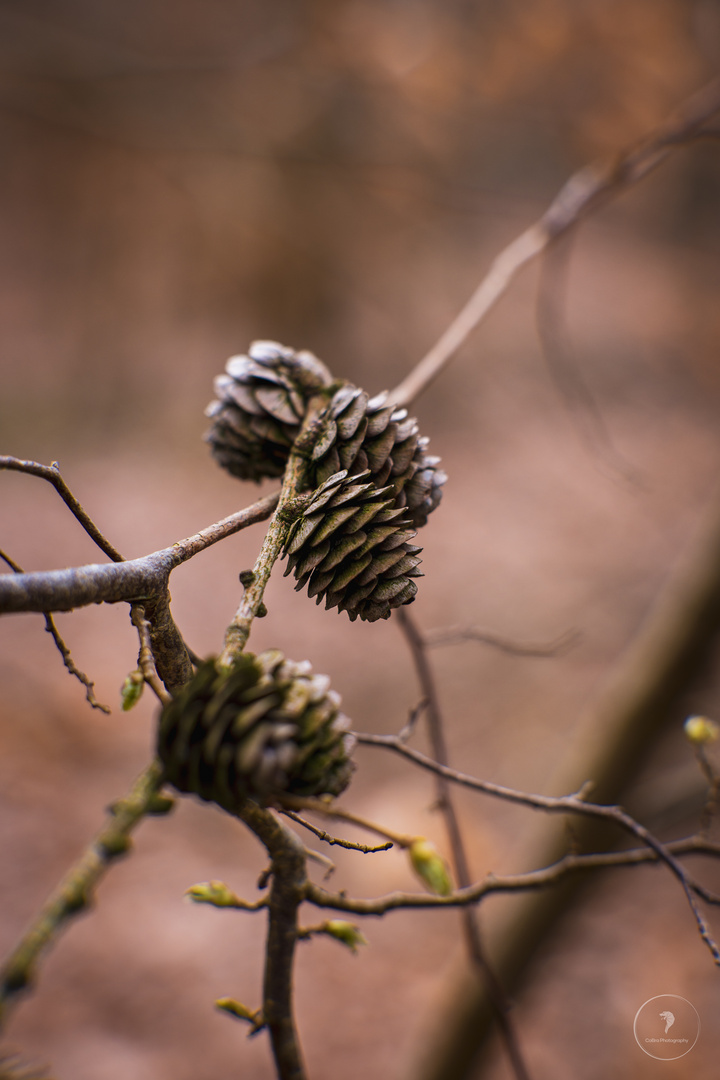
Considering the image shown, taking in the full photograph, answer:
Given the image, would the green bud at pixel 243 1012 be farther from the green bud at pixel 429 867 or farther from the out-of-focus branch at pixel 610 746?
the out-of-focus branch at pixel 610 746

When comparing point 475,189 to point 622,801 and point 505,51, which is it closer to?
point 505,51

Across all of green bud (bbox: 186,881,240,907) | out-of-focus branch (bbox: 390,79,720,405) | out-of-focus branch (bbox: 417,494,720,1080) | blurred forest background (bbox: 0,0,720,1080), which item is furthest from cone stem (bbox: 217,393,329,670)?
blurred forest background (bbox: 0,0,720,1080)

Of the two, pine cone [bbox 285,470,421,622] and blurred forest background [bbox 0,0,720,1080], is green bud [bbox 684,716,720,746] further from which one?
blurred forest background [bbox 0,0,720,1080]

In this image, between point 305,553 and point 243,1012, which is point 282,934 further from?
point 305,553

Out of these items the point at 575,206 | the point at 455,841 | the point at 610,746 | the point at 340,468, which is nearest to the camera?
the point at 340,468

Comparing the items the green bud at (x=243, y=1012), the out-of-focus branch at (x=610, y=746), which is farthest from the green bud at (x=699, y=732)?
the out-of-focus branch at (x=610, y=746)

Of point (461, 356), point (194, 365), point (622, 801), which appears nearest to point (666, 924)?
point (622, 801)

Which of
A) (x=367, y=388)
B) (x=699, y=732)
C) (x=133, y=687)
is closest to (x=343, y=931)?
(x=133, y=687)
